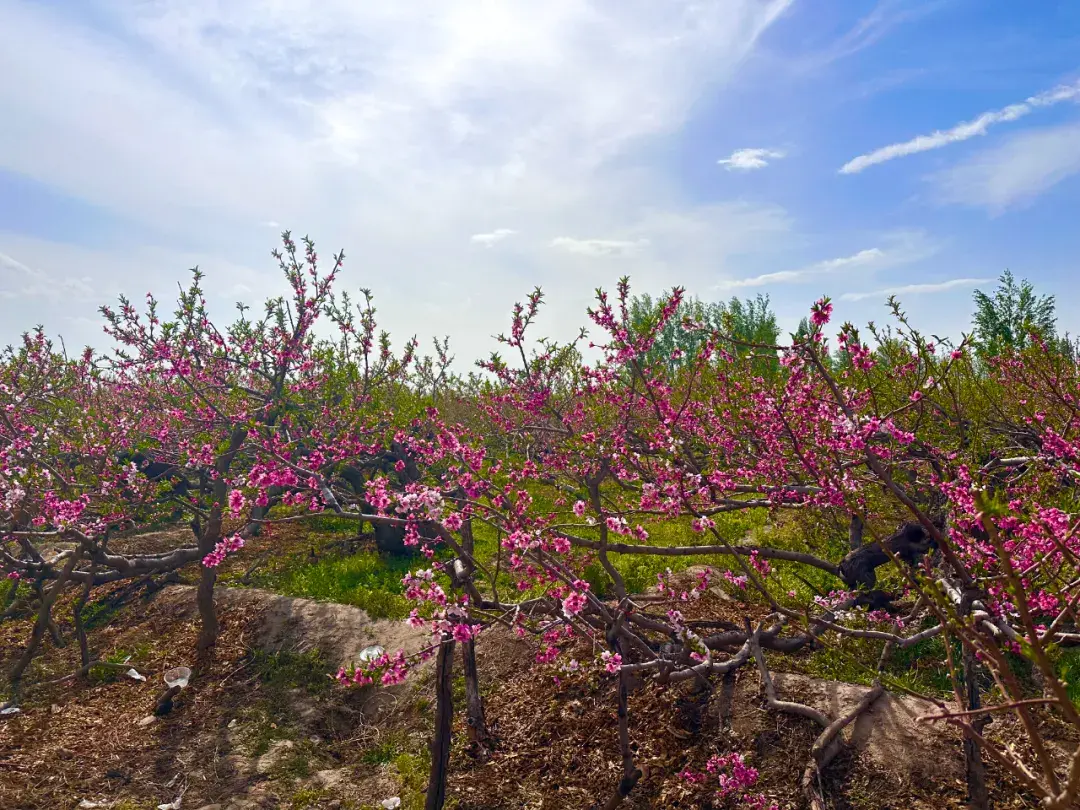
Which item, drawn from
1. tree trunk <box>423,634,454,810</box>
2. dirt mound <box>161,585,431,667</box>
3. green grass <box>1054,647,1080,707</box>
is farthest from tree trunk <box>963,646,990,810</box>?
dirt mound <box>161,585,431,667</box>

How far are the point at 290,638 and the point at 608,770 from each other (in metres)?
4.67

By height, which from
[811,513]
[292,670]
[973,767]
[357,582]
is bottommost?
[292,670]

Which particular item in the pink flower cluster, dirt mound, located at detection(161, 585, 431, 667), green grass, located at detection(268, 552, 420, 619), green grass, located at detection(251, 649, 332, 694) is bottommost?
green grass, located at detection(251, 649, 332, 694)

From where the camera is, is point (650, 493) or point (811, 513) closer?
point (650, 493)

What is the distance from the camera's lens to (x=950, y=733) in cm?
447

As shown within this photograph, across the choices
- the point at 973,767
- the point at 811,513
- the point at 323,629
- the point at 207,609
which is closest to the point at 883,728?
the point at 973,767

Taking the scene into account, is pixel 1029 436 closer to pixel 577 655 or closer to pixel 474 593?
pixel 577 655

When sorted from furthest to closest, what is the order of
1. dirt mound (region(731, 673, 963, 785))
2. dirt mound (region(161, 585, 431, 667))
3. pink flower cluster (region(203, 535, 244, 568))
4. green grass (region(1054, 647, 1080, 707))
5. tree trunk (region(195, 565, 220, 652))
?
tree trunk (region(195, 565, 220, 652)) < dirt mound (region(161, 585, 431, 667)) < pink flower cluster (region(203, 535, 244, 568)) < green grass (region(1054, 647, 1080, 707)) < dirt mound (region(731, 673, 963, 785))

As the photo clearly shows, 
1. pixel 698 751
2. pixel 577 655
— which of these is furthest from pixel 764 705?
pixel 577 655

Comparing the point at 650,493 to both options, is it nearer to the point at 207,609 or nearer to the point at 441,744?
the point at 441,744

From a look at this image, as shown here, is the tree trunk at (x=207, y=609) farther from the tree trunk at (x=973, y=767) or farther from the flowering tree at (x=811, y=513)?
the tree trunk at (x=973, y=767)

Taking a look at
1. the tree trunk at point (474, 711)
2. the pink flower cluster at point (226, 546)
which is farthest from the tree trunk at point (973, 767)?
the pink flower cluster at point (226, 546)

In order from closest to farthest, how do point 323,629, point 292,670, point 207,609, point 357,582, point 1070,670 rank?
1. point 1070,670
2. point 292,670
3. point 323,629
4. point 207,609
5. point 357,582

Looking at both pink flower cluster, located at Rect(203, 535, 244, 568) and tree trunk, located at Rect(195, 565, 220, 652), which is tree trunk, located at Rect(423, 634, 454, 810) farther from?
tree trunk, located at Rect(195, 565, 220, 652)
